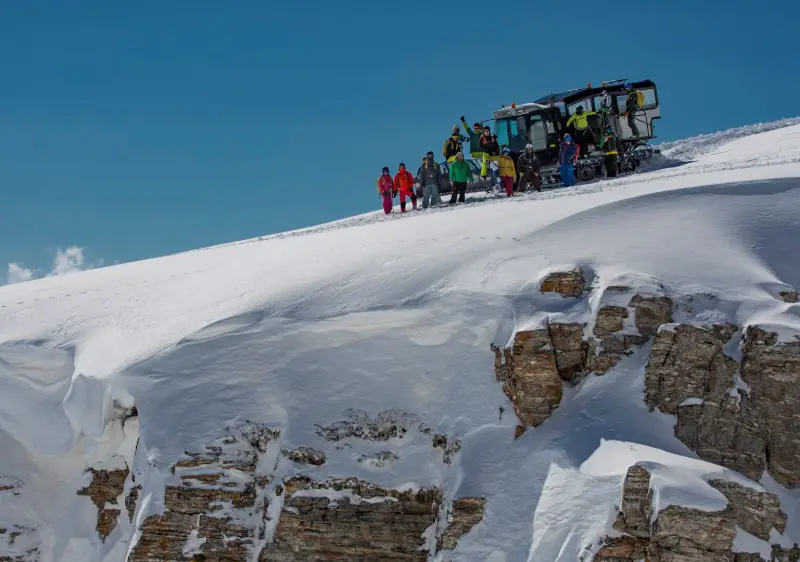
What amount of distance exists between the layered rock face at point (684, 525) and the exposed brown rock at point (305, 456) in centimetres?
358

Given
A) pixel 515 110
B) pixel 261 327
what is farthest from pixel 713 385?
pixel 515 110

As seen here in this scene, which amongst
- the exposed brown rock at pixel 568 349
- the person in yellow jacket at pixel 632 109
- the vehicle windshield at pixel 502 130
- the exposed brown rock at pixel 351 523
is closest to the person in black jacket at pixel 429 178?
the vehicle windshield at pixel 502 130

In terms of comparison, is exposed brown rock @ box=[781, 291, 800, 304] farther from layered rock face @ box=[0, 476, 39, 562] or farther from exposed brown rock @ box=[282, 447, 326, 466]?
layered rock face @ box=[0, 476, 39, 562]

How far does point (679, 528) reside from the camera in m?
9.00

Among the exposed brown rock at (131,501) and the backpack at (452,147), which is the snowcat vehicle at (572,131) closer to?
the backpack at (452,147)

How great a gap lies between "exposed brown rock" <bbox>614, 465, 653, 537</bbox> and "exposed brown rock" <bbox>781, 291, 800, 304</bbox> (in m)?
3.29

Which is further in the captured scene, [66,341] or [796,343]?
[66,341]

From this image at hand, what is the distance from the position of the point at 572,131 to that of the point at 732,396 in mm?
13823

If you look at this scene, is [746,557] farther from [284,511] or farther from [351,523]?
[284,511]

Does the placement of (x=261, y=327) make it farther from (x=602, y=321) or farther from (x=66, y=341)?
(x=602, y=321)

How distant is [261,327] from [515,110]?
526 inches

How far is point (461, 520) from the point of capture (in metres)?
10.1

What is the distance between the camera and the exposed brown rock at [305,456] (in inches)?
430

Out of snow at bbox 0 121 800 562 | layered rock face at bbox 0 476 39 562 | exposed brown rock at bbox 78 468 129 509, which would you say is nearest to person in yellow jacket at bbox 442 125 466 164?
snow at bbox 0 121 800 562
